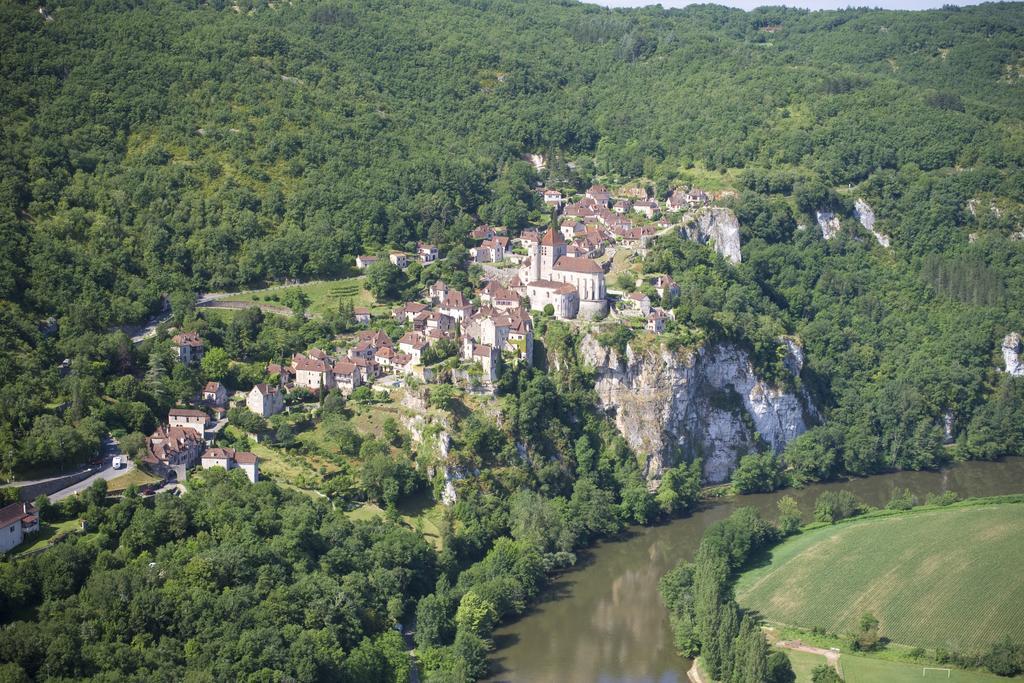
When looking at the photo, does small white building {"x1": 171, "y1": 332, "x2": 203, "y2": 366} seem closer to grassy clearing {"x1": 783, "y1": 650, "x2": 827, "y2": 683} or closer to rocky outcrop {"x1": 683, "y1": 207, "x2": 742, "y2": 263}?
grassy clearing {"x1": 783, "y1": 650, "x2": 827, "y2": 683}

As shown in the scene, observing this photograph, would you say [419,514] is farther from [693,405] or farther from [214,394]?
[693,405]

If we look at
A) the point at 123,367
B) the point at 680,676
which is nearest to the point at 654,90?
the point at 123,367

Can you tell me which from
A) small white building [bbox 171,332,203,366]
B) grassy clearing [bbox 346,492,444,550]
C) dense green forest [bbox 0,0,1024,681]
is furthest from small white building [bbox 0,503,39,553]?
small white building [bbox 171,332,203,366]

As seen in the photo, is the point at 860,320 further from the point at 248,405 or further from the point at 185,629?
the point at 185,629

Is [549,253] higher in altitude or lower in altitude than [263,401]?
higher

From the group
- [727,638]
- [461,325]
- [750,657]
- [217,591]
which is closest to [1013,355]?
[461,325]

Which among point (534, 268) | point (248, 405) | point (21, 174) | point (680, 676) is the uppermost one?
point (21, 174)
